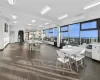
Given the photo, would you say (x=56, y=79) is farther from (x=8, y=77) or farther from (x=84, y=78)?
(x=8, y=77)

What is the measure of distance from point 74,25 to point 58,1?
4.33 m

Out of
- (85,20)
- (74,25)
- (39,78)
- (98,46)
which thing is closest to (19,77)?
(39,78)

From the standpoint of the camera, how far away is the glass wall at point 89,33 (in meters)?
6.15

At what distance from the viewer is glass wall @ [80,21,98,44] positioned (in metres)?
6.15

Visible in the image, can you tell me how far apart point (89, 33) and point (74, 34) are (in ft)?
6.33

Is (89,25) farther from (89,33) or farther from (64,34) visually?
(64,34)

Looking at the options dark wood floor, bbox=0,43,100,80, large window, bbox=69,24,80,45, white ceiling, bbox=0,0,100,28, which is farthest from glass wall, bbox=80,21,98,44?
dark wood floor, bbox=0,43,100,80

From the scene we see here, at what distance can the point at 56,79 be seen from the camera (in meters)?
2.90

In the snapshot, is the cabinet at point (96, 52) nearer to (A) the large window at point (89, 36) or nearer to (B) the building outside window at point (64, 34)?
(A) the large window at point (89, 36)

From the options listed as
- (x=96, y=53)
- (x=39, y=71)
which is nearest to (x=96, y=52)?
(x=96, y=53)

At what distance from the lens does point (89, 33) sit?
264 inches

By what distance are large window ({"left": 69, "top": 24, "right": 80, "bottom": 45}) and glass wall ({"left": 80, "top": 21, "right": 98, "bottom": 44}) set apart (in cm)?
61

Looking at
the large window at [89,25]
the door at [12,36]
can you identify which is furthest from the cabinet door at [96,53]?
the door at [12,36]

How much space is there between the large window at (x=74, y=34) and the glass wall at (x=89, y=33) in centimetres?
61
